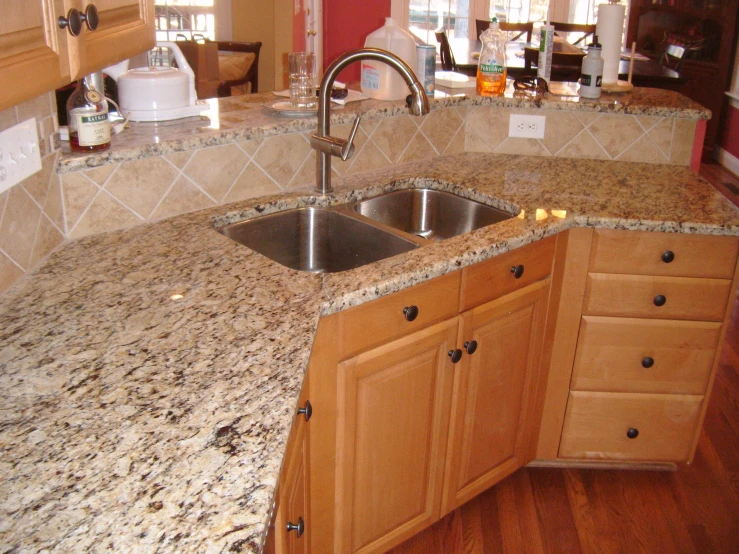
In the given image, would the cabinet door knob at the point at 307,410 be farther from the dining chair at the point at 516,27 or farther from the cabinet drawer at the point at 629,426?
the dining chair at the point at 516,27

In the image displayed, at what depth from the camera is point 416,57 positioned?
7.21 ft

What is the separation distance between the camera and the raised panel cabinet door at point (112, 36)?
3.56 feet

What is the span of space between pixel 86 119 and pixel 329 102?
581 millimetres

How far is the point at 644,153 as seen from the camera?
2.33 metres

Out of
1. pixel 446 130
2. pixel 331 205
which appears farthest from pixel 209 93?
pixel 331 205

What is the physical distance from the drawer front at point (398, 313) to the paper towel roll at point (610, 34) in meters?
1.29

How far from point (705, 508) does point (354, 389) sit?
1.27 m

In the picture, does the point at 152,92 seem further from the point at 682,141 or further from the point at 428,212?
the point at 682,141

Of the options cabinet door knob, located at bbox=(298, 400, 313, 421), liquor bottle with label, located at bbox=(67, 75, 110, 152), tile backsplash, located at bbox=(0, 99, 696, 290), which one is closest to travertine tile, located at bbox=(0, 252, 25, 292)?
tile backsplash, located at bbox=(0, 99, 696, 290)

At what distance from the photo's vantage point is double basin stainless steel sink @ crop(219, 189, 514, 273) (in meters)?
1.76

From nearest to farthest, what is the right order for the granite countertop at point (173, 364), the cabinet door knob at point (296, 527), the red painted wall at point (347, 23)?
the granite countertop at point (173, 364) → the cabinet door knob at point (296, 527) → the red painted wall at point (347, 23)

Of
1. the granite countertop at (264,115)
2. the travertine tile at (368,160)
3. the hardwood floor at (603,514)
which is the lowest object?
the hardwood floor at (603,514)

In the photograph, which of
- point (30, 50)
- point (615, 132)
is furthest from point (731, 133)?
point (30, 50)

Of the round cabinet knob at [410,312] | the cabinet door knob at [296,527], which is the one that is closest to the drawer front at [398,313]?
the round cabinet knob at [410,312]
